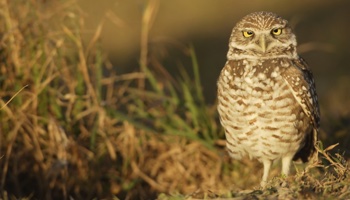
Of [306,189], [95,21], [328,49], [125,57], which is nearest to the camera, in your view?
[306,189]

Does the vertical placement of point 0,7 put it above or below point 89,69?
above

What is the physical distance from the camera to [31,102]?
18.6ft

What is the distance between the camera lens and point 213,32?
1070 cm

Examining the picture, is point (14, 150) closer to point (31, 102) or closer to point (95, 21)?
point (31, 102)

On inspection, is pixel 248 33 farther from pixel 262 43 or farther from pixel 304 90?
pixel 304 90

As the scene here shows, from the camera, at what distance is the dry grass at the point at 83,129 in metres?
5.64

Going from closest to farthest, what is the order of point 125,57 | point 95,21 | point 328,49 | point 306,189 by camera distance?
point 306,189, point 328,49, point 125,57, point 95,21

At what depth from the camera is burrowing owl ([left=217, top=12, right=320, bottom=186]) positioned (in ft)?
16.0

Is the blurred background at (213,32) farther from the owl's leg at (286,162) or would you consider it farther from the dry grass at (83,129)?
the owl's leg at (286,162)

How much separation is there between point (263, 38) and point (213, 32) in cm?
577

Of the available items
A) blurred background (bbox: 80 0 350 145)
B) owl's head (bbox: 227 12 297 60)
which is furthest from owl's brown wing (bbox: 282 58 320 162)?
blurred background (bbox: 80 0 350 145)

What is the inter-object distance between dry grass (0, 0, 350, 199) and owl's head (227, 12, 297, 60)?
0.86 metres

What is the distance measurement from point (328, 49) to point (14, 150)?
15.4 feet

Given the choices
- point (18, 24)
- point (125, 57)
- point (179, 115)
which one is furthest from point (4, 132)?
point (125, 57)
